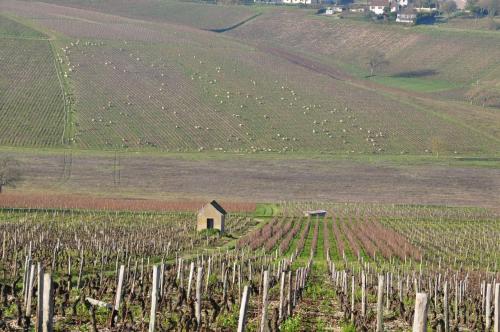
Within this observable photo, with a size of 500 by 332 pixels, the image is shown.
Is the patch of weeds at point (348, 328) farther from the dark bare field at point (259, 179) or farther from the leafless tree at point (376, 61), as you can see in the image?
Result: the leafless tree at point (376, 61)

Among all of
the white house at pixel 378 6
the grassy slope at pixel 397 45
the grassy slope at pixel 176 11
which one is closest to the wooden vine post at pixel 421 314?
the grassy slope at pixel 397 45

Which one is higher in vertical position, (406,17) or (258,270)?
(406,17)

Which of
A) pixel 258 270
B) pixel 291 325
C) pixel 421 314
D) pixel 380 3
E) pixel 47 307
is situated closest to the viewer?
pixel 421 314

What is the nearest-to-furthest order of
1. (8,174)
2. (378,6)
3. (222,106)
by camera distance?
1. (8,174)
2. (222,106)
3. (378,6)

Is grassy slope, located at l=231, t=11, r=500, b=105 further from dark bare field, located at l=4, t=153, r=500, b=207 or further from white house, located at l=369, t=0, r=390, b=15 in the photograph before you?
dark bare field, located at l=4, t=153, r=500, b=207

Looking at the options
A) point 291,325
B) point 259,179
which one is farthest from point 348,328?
point 259,179

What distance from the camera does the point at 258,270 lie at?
33062 mm

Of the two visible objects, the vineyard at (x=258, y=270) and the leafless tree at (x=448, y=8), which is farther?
the leafless tree at (x=448, y=8)

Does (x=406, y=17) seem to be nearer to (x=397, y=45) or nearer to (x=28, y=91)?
(x=397, y=45)

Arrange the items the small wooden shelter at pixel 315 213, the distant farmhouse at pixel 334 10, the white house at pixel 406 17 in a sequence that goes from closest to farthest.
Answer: the small wooden shelter at pixel 315 213, the white house at pixel 406 17, the distant farmhouse at pixel 334 10

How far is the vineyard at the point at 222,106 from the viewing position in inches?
3642

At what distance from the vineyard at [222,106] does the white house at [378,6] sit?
49000 millimetres

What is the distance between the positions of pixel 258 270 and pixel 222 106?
7181 cm

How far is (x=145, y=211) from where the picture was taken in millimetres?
58000
